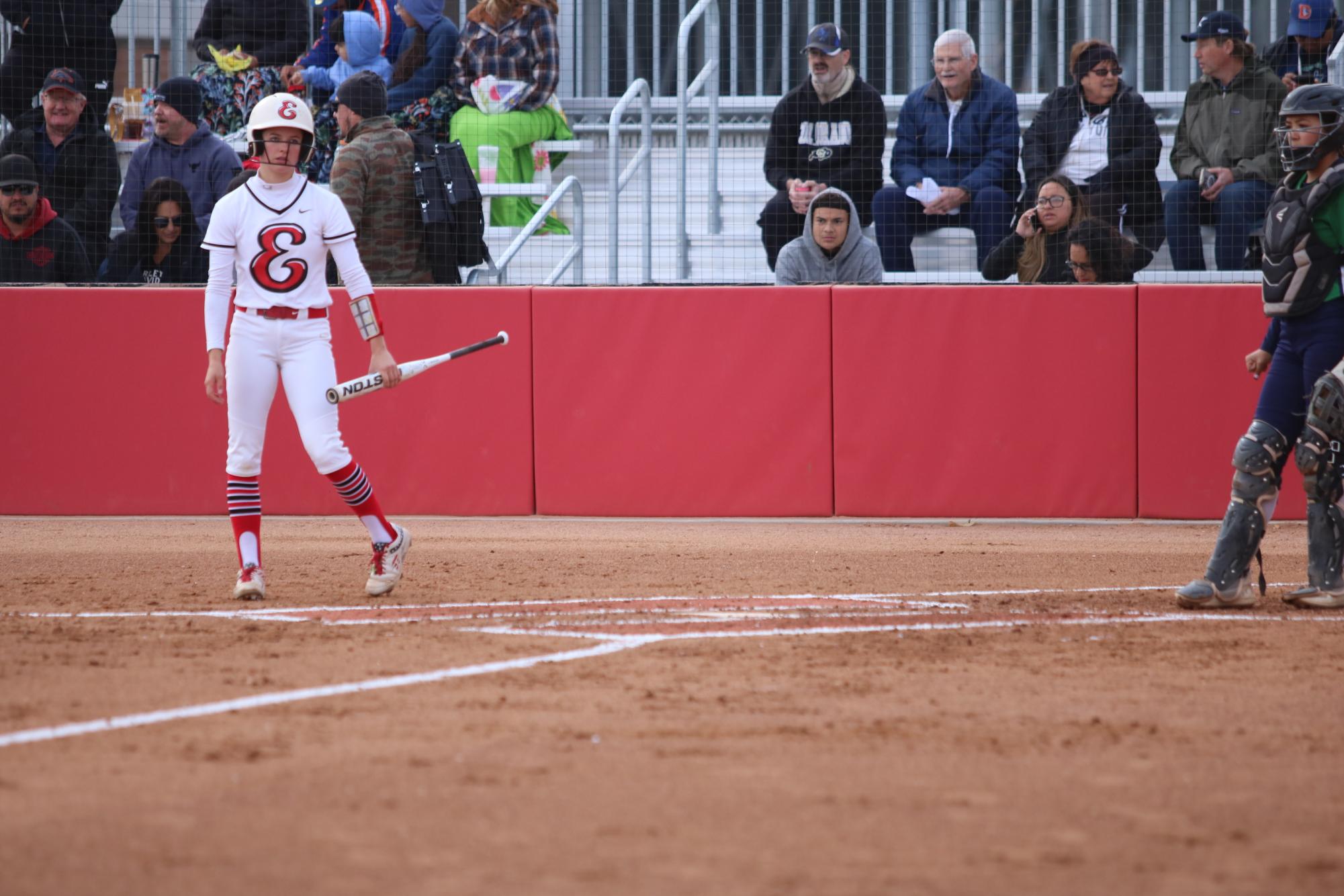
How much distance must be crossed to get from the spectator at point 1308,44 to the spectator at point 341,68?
7.21 meters

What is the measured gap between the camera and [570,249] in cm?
1258

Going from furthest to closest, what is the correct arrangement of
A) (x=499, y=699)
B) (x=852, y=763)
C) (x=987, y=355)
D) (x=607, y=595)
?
(x=987, y=355) → (x=607, y=595) → (x=499, y=699) → (x=852, y=763)

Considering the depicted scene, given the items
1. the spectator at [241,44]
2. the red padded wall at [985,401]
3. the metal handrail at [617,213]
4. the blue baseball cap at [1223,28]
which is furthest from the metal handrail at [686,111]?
the blue baseball cap at [1223,28]

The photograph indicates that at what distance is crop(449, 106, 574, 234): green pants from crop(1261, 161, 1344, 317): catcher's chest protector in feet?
23.6

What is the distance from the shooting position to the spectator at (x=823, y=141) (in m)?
11.9

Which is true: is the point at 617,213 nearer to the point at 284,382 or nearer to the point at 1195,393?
the point at 1195,393

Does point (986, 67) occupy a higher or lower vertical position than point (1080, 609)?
higher

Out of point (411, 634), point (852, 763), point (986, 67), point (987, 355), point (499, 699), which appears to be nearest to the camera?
point (852, 763)

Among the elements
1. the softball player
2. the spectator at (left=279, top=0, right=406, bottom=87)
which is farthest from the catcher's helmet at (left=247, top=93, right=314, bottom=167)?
the spectator at (left=279, top=0, right=406, bottom=87)

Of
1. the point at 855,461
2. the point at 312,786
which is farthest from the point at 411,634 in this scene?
the point at 855,461

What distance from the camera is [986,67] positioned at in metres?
13.8

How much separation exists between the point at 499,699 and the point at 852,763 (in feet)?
4.20

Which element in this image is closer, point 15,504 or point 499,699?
point 499,699

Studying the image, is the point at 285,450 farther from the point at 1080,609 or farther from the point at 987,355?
the point at 1080,609
